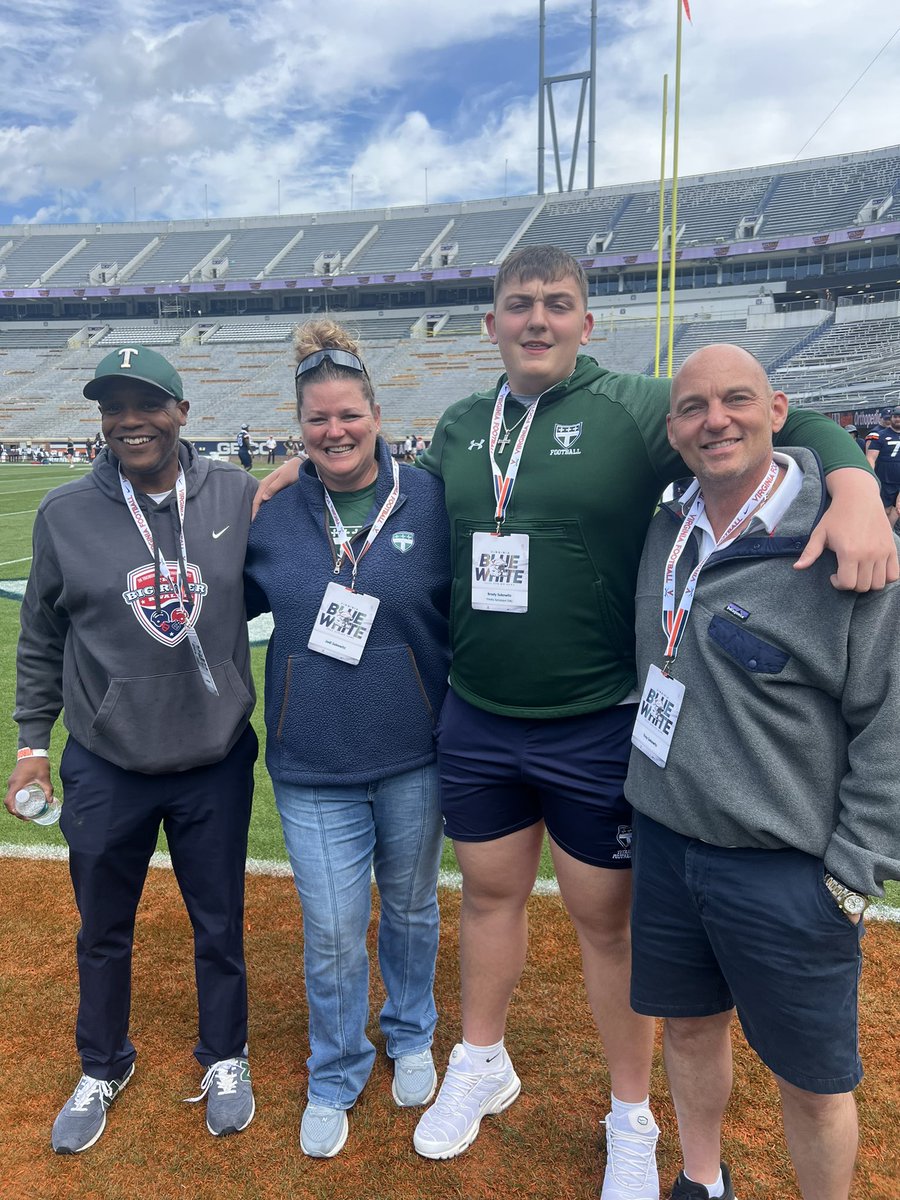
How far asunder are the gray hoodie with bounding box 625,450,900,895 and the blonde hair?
1044 mm

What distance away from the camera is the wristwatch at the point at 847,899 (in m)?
1.59

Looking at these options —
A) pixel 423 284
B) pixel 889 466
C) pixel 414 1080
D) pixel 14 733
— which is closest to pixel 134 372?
pixel 414 1080

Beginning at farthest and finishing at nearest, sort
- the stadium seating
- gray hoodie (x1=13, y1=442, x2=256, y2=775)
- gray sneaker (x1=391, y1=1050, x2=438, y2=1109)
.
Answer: the stadium seating < gray sneaker (x1=391, y1=1050, x2=438, y2=1109) < gray hoodie (x1=13, y1=442, x2=256, y2=775)

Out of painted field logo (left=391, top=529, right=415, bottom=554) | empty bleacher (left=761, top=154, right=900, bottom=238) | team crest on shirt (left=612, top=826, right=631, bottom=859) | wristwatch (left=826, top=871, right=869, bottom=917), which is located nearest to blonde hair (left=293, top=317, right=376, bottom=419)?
painted field logo (left=391, top=529, right=415, bottom=554)

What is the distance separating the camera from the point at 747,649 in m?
1.64

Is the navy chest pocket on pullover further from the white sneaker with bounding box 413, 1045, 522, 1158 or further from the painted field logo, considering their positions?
the white sneaker with bounding box 413, 1045, 522, 1158

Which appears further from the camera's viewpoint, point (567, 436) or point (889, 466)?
point (889, 466)

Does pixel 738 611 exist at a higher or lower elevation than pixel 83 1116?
higher

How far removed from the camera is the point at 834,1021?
1.65 meters

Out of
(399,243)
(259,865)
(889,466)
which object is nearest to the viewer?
(259,865)

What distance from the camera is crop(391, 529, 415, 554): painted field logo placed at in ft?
7.40

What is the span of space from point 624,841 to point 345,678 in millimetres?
803

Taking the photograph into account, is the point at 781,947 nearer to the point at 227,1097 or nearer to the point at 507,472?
the point at 507,472

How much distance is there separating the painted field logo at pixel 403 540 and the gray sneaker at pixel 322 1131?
4.99 ft
